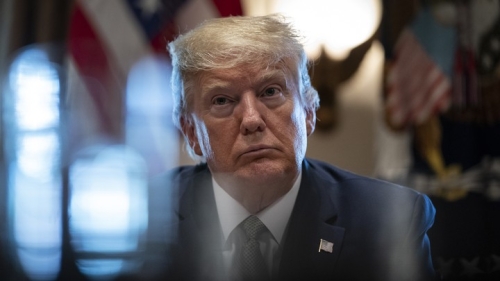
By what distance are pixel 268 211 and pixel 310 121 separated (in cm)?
16

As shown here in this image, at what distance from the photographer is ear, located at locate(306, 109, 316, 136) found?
94 cm

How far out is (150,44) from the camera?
1183 millimetres

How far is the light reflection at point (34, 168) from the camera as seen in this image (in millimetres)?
1035

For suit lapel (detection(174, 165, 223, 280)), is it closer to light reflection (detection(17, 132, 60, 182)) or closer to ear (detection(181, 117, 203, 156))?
ear (detection(181, 117, 203, 156))

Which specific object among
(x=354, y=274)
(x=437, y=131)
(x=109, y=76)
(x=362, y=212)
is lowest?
(x=354, y=274)

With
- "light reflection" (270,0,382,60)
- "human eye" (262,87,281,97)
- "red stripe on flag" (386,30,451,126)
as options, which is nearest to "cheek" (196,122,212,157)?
"human eye" (262,87,281,97)

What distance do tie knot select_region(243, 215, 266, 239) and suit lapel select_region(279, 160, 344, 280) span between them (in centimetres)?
5

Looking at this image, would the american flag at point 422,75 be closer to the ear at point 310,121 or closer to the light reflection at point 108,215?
the ear at point 310,121

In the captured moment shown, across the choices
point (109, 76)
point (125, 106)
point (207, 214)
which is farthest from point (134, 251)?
point (109, 76)

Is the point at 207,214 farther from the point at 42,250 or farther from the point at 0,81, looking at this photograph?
the point at 0,81

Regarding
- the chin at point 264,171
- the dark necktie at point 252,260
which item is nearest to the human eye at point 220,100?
the chin at point 264,171

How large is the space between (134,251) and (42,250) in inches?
7.2

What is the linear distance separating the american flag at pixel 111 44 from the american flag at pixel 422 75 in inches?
12.7

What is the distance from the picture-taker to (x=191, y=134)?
0.95 metres
